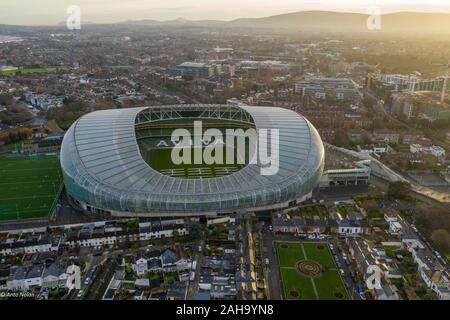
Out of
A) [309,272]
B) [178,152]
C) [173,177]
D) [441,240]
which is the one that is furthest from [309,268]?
[178,152]

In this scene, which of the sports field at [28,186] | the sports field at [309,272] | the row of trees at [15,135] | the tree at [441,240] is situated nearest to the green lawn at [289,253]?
the sports field at [309,272]

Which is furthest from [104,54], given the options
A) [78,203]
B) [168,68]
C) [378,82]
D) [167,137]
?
[78,203]

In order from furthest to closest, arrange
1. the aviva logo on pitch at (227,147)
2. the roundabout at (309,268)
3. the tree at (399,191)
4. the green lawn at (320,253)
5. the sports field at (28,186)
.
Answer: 1. the tree at (399,191)
2. the sports field at (28,186)
3. the aviva logo on pitch at (227,147)
4. the green lawn at (320,253)
5. the roundabout at (309,268)

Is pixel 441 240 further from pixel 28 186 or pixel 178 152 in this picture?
pixel 28 186

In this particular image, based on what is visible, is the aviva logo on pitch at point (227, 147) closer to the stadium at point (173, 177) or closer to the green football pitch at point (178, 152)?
the green football pitch at point (178, 152)

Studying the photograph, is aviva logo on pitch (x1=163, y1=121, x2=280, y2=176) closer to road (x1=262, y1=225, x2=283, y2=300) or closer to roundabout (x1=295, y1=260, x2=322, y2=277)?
road (x1=262, y1=225, x2=283, y2=300)

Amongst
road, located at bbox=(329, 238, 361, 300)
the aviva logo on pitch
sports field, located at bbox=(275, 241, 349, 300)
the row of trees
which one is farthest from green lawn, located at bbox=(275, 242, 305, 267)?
the row of trees
